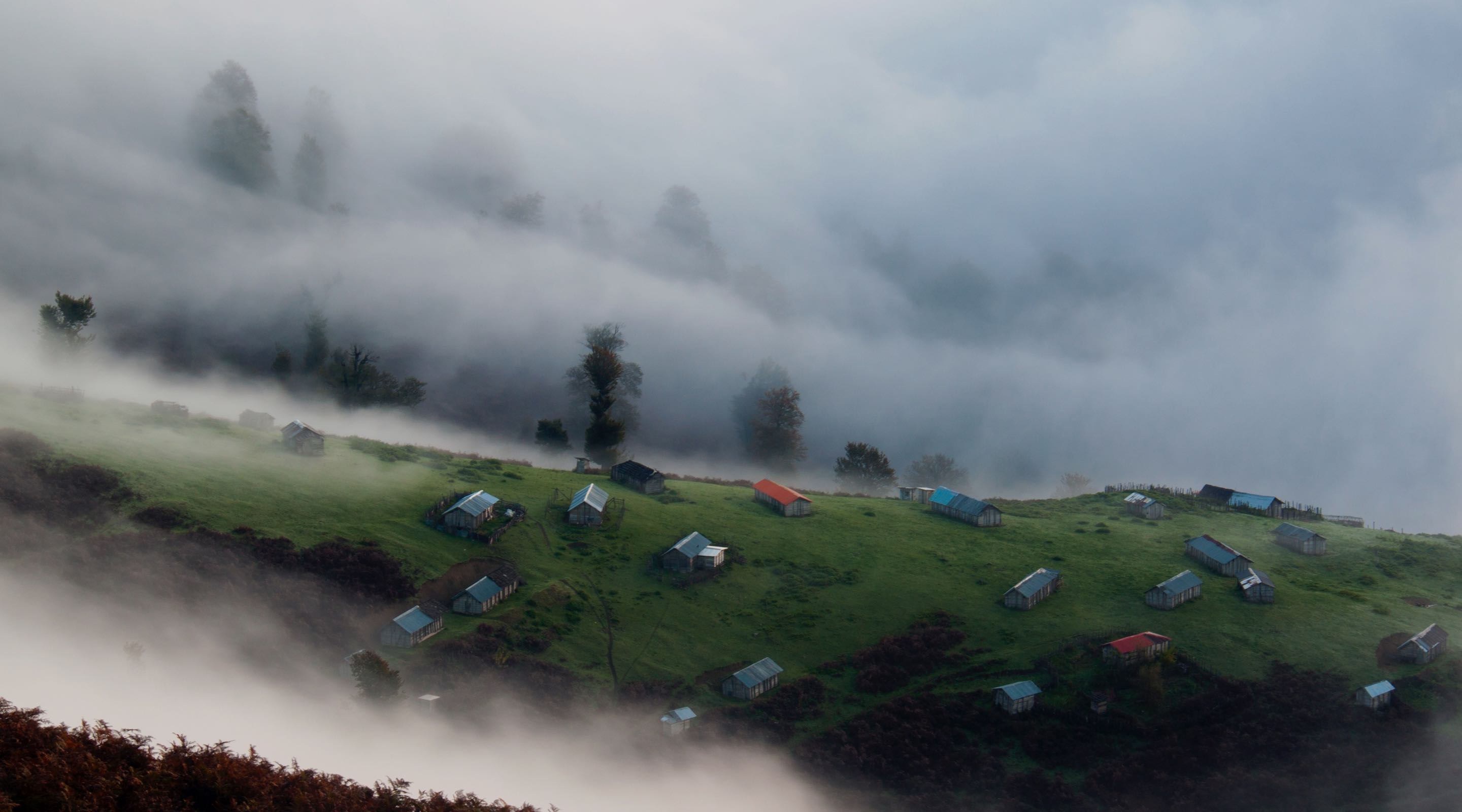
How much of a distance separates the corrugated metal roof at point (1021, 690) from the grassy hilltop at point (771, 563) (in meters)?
2.16

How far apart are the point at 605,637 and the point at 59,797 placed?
159ft

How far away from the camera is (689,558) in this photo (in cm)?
8862

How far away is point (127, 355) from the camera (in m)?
146

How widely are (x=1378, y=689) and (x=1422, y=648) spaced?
8.59 m

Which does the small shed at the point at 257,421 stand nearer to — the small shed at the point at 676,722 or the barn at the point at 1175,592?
the small shed at the point at 676,722

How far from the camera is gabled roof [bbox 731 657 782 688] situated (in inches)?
2921

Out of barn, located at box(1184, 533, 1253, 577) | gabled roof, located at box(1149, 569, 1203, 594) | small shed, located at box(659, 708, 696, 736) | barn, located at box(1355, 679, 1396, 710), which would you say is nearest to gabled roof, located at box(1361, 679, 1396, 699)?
barn, located at box(1355, 679, 1396, 710)

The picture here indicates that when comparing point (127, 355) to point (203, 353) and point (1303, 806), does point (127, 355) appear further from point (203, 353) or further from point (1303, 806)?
point (1303, 806)

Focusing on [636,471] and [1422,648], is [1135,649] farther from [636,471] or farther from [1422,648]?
[636,471]

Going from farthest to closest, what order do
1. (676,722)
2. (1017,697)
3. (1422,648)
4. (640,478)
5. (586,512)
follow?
(640,478) → (586,512) → (1422,648) → (1017,697) → (676,722)

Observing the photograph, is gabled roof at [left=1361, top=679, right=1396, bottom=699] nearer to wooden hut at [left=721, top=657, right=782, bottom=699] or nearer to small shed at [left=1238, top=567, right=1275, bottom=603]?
small shed at [left=1238, top=567, right=1275, bottom=603]

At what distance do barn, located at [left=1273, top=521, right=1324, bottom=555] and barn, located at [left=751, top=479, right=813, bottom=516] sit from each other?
54.5 metres

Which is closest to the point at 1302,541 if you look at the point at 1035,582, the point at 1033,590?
the point at 1035,582

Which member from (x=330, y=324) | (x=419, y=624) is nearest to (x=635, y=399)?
(x=330, y=324)
